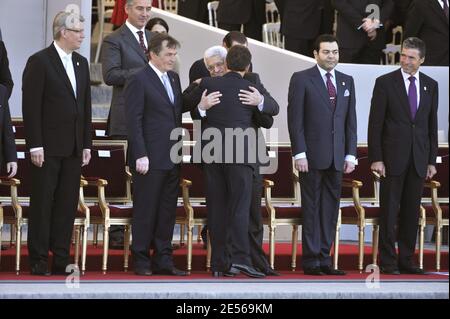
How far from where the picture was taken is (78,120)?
345 inches

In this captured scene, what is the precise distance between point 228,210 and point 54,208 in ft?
3.78

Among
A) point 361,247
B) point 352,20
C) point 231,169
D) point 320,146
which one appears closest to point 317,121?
point 320,146

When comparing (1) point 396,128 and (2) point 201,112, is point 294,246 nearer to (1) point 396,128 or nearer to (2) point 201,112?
(1) point 396,128

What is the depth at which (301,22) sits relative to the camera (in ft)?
39.8

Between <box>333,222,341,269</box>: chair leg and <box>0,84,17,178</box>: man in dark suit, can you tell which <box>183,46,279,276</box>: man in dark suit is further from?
<box>0,84,17,178</box>: man in dark suit

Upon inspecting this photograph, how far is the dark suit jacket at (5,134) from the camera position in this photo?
27.8ft

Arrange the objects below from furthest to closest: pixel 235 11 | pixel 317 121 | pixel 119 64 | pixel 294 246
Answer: pixel 235 11
pixel 294 246
pixel 119 64
pixel 317 121

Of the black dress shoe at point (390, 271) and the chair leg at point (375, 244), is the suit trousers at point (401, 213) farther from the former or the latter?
the chair leg at point (375, 244)

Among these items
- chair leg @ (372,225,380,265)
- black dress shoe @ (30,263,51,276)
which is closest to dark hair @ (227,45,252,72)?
chair leg @ (372,225,380,265)

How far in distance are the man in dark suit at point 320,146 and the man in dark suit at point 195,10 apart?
4413mm

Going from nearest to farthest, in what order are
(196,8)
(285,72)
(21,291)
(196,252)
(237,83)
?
(21,291), (237,83), (196,252), (285,72), (196,8)
